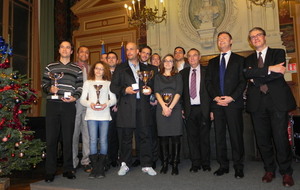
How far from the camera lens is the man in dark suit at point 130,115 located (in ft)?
9.63

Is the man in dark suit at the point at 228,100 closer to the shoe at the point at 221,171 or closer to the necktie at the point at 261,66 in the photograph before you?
the shoe at the point at 221,171

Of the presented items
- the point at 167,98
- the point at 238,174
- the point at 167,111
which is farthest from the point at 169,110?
the point at 238,174

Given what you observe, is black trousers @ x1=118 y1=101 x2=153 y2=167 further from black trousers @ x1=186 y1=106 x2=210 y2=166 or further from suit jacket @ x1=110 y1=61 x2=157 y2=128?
black trousers @ x1=186 y1=106 x2=210 y2=166

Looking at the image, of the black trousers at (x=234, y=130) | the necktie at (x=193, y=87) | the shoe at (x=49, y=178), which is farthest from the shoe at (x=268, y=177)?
the shoe at (x=49, y=178)

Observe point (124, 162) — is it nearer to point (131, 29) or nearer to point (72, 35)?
point (131, 29)

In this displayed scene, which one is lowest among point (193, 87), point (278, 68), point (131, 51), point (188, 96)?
point (188, 96)

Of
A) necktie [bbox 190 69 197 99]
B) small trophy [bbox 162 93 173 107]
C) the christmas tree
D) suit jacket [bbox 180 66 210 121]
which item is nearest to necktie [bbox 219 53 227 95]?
suit jacket [bbox 180 66 210 121]

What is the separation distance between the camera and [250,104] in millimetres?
2609

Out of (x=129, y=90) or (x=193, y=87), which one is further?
(x=193, y=87)

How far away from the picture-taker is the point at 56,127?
2822mm

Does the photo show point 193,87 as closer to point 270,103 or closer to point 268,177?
point 270,103

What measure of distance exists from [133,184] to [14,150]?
1.63 m

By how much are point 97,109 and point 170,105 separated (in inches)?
32.3

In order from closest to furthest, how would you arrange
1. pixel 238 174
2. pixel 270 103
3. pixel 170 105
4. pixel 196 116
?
pixel 270 103, pixel 238 174, pixel 170 105, pixel 196 116
